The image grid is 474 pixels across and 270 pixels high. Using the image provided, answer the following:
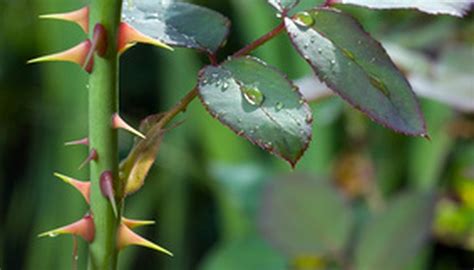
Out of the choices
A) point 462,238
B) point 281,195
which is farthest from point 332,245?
point 462,238

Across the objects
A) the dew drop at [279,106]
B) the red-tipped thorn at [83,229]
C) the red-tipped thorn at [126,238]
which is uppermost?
the dew drop at [279,106]

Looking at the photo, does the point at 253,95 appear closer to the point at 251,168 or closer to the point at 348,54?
the point at 348,54

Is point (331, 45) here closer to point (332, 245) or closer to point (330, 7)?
point (330, 7)

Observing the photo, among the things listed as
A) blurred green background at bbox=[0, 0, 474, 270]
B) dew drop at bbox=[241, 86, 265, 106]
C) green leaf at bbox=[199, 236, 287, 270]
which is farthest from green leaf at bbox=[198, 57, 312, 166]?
green leaf at bbox=[199, 236, 287, 270]

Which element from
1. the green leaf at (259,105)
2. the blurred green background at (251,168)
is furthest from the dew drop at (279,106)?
the blurred green background at (251,168)

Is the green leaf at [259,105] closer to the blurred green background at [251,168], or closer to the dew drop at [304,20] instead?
the dew drop at [304,20]

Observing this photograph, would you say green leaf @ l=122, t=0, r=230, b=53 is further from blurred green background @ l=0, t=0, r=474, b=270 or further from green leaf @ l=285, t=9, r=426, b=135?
blurred green background @ l=0, t=0, r=474, b=270

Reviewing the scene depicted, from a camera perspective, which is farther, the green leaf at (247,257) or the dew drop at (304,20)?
the green leaf at (247,257)

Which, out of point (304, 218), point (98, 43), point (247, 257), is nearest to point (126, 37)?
point (98, 43)
